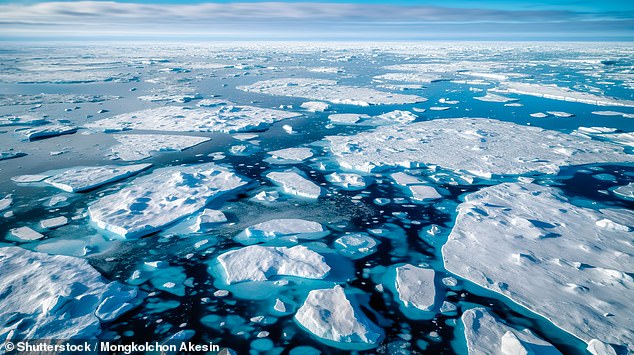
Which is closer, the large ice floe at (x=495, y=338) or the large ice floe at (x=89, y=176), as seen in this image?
the large ice floe at (x=495, y=338)

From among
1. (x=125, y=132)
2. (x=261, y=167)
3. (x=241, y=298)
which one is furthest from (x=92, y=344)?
(x=125, y=132)

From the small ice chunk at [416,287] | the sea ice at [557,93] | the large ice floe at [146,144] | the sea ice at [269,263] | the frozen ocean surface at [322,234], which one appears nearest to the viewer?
the frozen ocean surface at [322,234]

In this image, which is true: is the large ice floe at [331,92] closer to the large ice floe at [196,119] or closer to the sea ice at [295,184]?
the large ice floe at [196,119]

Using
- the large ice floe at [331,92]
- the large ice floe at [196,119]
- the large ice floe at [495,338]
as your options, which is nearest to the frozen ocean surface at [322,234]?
the large ice floe at [495,338]

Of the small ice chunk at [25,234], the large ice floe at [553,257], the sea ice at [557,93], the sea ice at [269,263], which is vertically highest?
the sea ice at [557,93]

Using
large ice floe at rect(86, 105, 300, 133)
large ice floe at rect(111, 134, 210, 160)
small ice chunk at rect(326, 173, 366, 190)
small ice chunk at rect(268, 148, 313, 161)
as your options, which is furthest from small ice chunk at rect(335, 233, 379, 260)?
large ice floe at rect(86, 105, 300, 133)

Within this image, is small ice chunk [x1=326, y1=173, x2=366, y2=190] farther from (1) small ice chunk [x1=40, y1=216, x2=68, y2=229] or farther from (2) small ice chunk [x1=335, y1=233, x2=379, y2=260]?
(1) small ice chunk [x1=40, y1=216, x2=68, y2=229]
